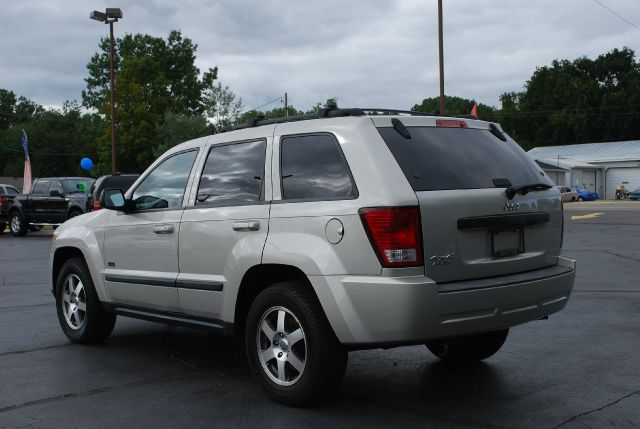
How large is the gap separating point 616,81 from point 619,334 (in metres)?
100

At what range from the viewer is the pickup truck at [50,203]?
23609mm

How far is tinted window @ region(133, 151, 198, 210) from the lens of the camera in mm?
5867

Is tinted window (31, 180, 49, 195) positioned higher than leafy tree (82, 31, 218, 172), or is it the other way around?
leafy tree (82, 31, 218, 172)

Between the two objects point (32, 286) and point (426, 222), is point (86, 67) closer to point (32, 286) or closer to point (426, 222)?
point (32, 286)

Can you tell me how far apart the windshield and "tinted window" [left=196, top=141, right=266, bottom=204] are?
1913 centimetres

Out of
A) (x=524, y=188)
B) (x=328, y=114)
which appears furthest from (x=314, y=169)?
(x=524, y=188)

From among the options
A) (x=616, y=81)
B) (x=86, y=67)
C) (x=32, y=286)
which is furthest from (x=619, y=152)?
(x=32, y=286)

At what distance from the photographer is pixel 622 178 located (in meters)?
79.1

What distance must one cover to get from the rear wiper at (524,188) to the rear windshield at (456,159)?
0.07m

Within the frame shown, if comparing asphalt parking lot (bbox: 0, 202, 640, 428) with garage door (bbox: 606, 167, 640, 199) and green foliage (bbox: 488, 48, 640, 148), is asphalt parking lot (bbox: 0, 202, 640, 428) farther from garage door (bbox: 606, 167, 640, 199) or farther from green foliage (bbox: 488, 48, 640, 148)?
green foliage (bbox: 488, 48, 640, 148)

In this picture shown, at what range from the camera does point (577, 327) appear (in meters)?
7.18

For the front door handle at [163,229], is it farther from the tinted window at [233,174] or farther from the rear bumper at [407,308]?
the rear bumper at [407,308]

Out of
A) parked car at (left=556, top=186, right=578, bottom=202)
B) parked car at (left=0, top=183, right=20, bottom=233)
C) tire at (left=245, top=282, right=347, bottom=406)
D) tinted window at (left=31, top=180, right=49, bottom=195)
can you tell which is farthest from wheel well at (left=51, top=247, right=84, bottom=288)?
parked car at (left=556, top=186, right=578, bottom=202)

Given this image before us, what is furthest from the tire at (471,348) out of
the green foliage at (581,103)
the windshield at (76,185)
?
the green foliage at (581,103)
